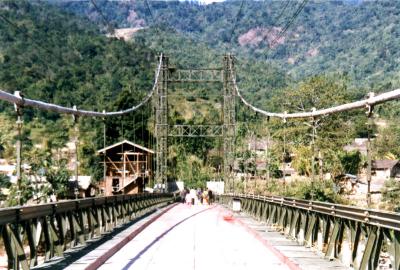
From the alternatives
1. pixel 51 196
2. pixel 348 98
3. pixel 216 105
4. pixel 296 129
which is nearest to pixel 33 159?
pixel 51 196

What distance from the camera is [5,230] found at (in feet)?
31.8

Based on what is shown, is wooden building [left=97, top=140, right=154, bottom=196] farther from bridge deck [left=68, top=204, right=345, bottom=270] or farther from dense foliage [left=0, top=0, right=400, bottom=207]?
bridge deck [left=68, top=204, right=345, bottom=270]

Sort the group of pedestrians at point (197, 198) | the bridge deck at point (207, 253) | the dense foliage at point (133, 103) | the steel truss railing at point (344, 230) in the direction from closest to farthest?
the steel truss railing at point (344, 230) < the bridge deck at point (207, 253) < the group of pedestrians at point (197, 198) < the dense foliage at point (133, 103)

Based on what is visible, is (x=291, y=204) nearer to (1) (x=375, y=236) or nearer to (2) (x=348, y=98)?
(1) (x=375, y=236)

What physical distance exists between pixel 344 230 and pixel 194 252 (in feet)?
15.3

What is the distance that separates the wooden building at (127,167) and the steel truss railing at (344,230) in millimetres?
41940

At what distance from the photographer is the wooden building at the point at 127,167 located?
62344 mm

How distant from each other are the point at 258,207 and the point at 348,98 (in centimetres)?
5670

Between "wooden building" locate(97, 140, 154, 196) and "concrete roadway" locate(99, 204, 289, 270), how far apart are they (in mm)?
37805

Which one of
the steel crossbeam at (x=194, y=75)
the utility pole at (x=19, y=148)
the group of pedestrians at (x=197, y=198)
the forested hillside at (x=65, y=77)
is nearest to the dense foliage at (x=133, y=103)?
the forested hillside at (x=65, y=77)

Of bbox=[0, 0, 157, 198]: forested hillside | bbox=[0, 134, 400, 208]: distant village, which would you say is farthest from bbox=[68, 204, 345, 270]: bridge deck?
bbox=[0, 0, 157, 198]: forested hillside

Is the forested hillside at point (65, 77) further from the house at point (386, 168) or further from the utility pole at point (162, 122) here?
the house at point (386, 168)

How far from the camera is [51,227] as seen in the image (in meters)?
12.5

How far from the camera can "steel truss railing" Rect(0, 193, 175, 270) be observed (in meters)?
9.92
